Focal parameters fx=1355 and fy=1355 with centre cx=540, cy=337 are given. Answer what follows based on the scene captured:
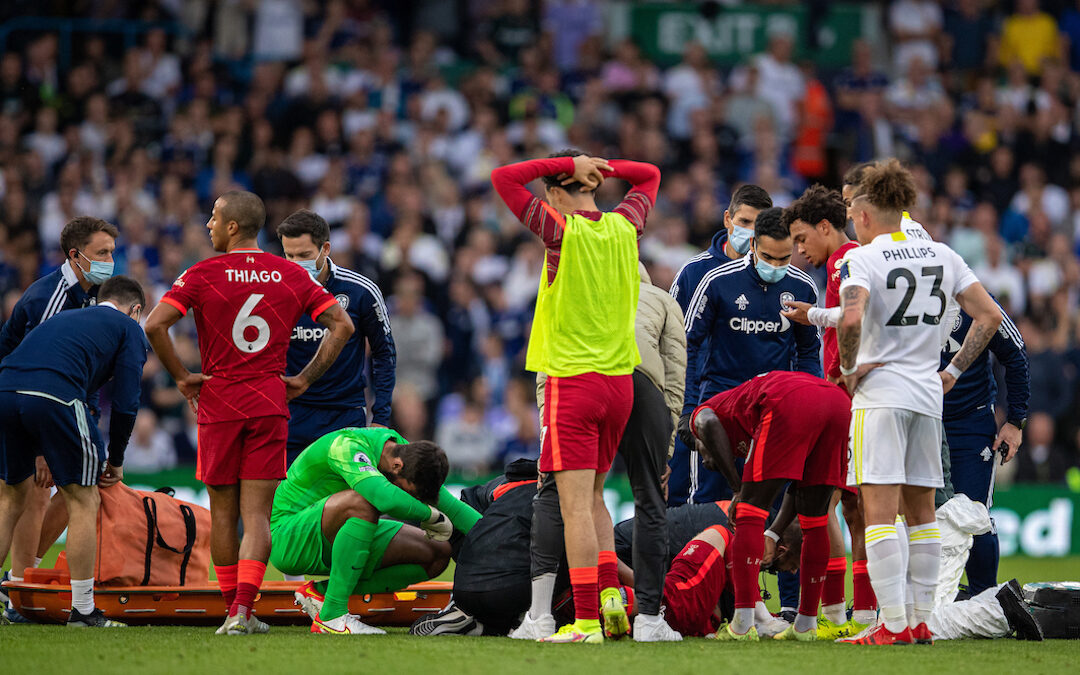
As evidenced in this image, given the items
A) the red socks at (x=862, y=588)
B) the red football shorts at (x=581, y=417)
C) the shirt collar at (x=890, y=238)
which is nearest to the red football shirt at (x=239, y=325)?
the red football shorts at (x=581, y=417)

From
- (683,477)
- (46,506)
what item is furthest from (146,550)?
(683,477)

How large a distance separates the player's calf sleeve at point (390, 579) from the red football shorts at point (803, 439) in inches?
84.6

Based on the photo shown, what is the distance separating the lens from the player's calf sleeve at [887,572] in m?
6.85

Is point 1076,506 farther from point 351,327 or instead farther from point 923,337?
point 351,327

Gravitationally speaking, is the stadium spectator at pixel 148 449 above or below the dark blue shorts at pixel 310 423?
below

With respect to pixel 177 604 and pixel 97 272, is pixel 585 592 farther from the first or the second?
pixel 97 272

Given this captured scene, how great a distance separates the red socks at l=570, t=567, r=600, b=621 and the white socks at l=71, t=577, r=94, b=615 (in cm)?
285

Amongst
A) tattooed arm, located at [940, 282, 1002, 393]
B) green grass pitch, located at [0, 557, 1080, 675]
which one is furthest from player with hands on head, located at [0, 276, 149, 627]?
tattooed arm, located at [940, 282, 1002, 393]

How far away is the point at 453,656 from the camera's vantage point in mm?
6258

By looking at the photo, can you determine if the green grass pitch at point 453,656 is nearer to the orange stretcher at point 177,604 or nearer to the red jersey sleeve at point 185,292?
the orange stretcher at point 177,604

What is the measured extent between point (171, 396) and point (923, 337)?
10114 mm

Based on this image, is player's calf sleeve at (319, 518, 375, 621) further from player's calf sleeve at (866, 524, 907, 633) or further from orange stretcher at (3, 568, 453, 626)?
player's calf sleeve at (866, 524, 907, 633)

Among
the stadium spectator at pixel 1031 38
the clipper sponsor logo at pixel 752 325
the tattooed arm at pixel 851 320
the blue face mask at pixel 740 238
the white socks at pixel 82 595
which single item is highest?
the stadium spectator at pixel 1031 38

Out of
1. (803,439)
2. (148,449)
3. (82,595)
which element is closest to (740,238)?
(803,439)
